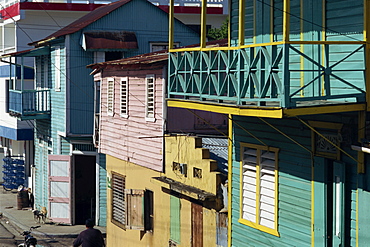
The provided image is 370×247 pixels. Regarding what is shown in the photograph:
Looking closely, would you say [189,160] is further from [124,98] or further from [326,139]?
[326,139]

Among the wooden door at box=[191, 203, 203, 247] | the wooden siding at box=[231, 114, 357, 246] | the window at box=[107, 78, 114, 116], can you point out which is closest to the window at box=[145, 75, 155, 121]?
the window at box=[107, 78, 114, 116]

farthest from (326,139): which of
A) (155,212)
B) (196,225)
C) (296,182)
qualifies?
(155,212)

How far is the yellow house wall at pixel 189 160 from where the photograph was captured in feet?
46.2

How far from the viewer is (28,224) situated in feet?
84.7

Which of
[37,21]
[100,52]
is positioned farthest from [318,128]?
[37,21]

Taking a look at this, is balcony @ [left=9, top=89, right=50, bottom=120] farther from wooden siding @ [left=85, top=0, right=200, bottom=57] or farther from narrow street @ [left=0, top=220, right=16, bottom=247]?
narrow street @ [left=0, top=220, right=16, bottom=247]

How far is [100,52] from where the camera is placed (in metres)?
24.5

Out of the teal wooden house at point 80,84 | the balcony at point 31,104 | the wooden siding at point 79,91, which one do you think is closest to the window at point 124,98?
the teal wooden house at point 80,84

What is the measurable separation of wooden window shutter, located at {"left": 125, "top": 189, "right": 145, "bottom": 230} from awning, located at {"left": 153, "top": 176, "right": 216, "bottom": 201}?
1.38 m

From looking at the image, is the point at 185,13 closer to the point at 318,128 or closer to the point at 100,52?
the point at 100,52

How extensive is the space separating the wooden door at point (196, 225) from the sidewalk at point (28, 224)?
9.33m

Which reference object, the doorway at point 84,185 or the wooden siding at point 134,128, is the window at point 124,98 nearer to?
the wooden siding at point 134,128

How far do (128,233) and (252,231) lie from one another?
6.67 m

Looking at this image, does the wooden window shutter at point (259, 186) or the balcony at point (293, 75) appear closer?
the balcony at point (293, 75)
